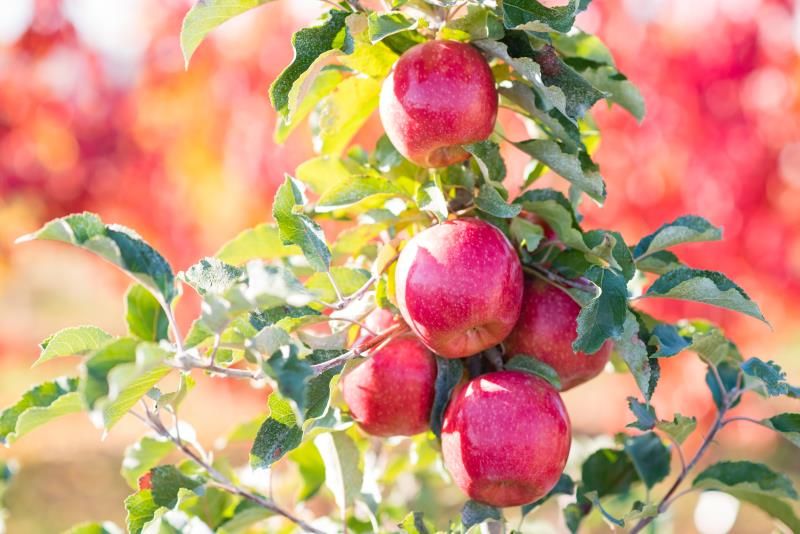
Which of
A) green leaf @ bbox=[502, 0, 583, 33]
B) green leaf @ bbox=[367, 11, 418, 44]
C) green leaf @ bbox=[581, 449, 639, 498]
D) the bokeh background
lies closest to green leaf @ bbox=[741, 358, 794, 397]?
green leaf @ bbox=[581, 449, 639, 498]

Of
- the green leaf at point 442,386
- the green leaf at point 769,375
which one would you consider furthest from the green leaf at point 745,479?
the green leaf at point 442,386

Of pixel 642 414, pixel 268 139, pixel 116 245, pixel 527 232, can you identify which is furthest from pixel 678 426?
pixel 268 139

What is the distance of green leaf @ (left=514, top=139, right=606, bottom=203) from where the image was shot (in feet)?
3.14

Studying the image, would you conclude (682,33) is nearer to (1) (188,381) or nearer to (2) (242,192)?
(2) (242,192)

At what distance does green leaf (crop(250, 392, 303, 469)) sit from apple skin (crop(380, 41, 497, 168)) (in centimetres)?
32

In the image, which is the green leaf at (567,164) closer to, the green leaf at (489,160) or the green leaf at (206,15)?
the green leaf at (489,160)

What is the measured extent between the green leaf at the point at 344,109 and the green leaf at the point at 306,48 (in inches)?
7.9

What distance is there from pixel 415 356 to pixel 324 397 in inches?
6.5

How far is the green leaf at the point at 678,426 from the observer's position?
3.28ft

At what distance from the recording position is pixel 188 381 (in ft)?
3.09

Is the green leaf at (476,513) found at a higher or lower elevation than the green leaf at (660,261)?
lower

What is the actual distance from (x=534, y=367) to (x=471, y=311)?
0.47ft

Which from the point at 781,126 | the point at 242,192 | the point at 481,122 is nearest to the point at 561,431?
the point at 481,122

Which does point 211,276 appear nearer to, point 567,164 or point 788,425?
point 567,164
